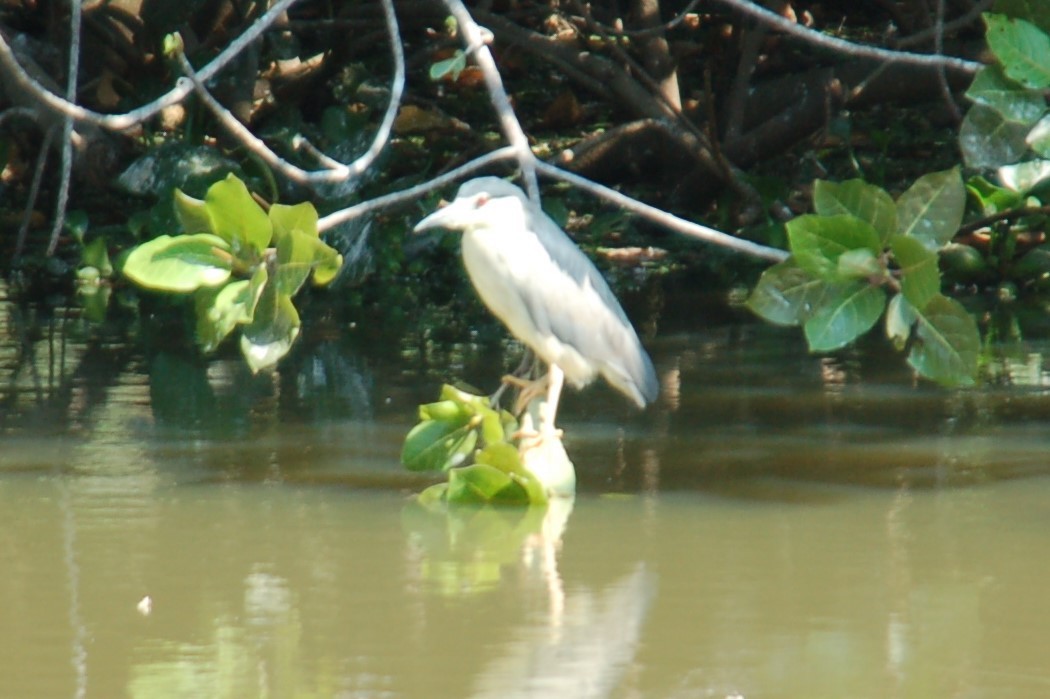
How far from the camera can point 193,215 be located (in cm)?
366

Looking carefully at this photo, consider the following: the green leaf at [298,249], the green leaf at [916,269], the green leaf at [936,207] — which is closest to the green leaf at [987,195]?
the green leaf at [936,207]

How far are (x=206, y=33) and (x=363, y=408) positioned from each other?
4.40 m

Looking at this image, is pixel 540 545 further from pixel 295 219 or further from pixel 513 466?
pixel 295 219

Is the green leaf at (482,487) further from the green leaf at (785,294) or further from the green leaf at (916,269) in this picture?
the green leaf at (916,269)

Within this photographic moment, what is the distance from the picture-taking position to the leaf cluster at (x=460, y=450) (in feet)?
12.7

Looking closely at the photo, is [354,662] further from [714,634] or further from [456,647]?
[714,634]

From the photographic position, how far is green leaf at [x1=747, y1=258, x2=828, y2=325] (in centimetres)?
363

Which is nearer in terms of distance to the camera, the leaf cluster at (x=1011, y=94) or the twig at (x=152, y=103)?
the leaf cluster at (x=1011, y=94)

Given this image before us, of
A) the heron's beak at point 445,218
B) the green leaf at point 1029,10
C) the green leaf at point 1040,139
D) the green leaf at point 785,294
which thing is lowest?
the green leaf at point 785,294

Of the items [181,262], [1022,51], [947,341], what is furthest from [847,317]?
[181,262]

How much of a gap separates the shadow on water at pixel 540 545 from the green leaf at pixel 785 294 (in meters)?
0.46

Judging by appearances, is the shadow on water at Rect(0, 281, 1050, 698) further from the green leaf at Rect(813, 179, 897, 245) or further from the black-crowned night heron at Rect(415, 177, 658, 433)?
the green leaf at Rect(813, 179, 897, 245)

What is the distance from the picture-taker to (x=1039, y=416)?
4.77 m

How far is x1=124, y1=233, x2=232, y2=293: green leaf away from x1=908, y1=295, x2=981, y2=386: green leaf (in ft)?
4.91
